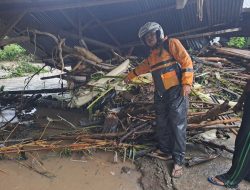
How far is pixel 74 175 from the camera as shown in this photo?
15.7 ft

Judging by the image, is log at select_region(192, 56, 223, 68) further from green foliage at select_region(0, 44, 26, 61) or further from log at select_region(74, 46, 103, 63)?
green foliage at select_region(0, 44, 26, 61)

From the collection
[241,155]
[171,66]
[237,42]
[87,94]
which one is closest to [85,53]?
[87,94]

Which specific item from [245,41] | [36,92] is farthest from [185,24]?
[36,92]

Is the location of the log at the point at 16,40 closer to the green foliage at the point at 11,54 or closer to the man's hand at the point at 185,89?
the man's hand at the point at 185,89

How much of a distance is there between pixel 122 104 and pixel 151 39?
2182 mm

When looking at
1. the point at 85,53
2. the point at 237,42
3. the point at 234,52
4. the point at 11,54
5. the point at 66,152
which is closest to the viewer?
the point at 66,152

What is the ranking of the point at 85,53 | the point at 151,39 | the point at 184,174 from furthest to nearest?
the point at 85,53, the point at 151,39, the point at 184,174

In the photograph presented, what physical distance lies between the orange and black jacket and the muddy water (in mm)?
1478

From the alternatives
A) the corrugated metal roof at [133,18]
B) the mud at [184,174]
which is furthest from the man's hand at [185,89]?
the corrugated metal roof at [133,18]

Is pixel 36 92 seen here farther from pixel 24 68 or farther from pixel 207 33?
pixel 24 68

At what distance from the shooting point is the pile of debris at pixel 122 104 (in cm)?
550

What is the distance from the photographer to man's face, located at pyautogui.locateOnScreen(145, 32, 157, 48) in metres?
4.80

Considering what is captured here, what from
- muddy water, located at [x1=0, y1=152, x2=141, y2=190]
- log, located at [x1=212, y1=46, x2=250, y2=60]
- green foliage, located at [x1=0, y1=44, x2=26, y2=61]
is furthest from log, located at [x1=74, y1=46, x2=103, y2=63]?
green foliage, located at [x1=0, y1=44, x2=26, y2=61]

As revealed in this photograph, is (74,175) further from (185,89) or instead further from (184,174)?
(185,89)
